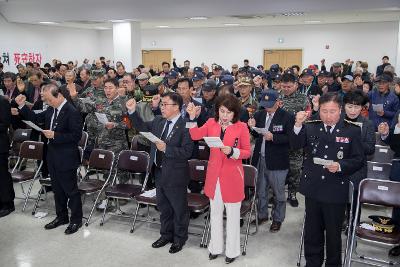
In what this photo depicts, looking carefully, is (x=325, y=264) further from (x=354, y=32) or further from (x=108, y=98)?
(x=354, y=32)

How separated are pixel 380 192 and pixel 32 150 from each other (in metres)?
4.43

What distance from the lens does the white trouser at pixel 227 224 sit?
148 inches

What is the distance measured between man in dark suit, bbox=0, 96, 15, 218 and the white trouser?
292 centimetres

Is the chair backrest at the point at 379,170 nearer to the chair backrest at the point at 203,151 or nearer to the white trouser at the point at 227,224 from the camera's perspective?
the white trouser at the point at 227,224

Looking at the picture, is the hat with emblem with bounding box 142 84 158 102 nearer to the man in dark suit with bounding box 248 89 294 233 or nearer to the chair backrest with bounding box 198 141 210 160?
the chair backrest with bounding box 198 141 210 160

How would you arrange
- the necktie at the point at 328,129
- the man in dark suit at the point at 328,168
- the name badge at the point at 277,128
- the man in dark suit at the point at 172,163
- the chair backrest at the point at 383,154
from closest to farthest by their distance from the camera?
the man in dark suit at the point at 328,168, the necktie at the point at 328,129, the man in dark suit at the point at 172,163, the name badge at the point at 277,128, the chair backrest at the point at 383,154

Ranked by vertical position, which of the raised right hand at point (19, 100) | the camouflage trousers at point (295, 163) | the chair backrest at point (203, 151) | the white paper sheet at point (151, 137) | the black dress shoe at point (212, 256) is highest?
the raised right hand at point (19, 100)

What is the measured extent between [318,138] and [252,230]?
175 centimetres

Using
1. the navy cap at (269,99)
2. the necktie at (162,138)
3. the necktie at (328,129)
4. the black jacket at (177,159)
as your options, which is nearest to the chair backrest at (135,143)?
the necktie at (162,138)

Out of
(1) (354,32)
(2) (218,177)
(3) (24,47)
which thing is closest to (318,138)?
(2) (218,177)

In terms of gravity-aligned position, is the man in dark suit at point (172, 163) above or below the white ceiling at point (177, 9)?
below

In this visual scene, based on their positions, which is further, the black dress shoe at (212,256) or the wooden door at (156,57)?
the wooden door at (156,57)

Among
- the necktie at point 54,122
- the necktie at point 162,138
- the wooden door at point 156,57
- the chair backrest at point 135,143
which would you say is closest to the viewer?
the necktie at point 162,138

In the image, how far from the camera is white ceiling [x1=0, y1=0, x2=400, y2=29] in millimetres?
10383
